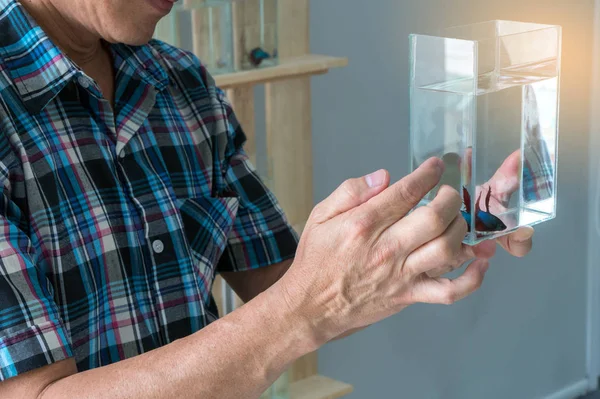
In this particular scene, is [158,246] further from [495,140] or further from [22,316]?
[495,140]

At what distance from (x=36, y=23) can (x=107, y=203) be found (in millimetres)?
239

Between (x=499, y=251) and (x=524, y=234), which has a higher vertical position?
(x=524, y=234)

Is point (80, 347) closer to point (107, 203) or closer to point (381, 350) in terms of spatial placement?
point (107, 203)

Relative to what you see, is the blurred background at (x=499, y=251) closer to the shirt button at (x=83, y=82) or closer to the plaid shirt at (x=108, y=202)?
the plaid shirt at (x=108, y=202)

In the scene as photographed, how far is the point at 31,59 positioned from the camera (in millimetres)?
1022

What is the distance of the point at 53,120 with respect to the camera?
3.35ft

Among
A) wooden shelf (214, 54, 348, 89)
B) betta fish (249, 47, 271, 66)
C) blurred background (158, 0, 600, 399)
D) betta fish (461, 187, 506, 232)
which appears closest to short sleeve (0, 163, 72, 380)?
betta fish (461, 187, 506, 232)

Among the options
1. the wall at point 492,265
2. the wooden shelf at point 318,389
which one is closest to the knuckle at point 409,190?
the wooden shelf at point 318,389

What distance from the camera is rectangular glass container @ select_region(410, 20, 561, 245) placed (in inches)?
36.9

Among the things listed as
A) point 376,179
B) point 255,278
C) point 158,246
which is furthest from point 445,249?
point 255,278

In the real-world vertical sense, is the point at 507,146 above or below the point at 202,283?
above

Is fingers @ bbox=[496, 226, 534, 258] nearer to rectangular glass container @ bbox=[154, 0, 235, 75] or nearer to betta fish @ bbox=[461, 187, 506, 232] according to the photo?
betta fish @ bbox=[461, 187, 506, 232]

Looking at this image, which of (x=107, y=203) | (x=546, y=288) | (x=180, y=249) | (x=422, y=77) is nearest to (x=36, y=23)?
(x=107, y=203)

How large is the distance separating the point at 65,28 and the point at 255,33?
0.68 m
